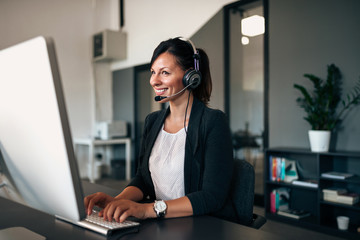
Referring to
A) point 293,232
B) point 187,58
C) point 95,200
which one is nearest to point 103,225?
point 95,200

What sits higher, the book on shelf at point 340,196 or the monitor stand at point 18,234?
the monitor stand at point 18,234

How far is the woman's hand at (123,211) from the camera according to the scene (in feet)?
2.81

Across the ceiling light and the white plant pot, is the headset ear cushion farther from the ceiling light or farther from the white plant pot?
the ceiling light

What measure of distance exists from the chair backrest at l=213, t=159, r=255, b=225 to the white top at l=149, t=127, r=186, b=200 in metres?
0.20

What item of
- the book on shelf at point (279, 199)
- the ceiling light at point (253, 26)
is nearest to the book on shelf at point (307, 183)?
the book on shelf at point (279, 199)

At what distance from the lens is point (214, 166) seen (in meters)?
1.11

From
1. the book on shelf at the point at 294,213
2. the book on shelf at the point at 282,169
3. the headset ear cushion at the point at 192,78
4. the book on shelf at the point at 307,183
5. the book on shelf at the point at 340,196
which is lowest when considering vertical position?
the book on shelf at the point at 294,213

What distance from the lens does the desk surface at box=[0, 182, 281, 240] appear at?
791mm

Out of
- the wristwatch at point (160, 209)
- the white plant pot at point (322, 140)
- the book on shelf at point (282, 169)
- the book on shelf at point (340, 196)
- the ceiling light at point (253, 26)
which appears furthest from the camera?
the ceiling light at point (253, 26)

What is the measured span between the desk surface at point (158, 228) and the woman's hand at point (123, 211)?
0.03 metres

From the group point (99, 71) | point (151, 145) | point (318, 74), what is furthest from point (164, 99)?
point (99, 71)

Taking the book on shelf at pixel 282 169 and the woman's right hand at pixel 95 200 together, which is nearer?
the woman's right hand at pixel 95 200

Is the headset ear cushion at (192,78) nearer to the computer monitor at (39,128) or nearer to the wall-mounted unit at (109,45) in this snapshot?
the computer monitor at (39,128)

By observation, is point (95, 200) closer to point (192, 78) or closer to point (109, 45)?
point (192, 78)
